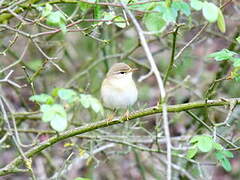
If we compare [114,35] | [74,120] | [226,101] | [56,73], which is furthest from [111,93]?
[56,73]

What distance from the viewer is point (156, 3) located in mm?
2439

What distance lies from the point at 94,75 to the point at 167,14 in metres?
3.93

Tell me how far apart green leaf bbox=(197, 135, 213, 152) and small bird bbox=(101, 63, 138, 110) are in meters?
1.91

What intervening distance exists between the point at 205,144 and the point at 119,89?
6.80ft

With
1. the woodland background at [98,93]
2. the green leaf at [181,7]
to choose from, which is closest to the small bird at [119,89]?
the woodland background at [98,93]

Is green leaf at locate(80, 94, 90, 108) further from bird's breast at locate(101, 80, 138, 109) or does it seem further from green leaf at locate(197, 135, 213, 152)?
bird's breast at locate(101, 80, 138, 109)

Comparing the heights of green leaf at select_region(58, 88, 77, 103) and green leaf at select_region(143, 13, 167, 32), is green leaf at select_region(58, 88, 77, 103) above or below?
below

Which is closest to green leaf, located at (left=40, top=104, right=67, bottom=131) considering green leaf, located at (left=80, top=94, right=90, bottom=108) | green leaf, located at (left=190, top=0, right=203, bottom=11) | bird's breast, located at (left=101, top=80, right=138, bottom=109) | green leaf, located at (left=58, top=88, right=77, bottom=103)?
green leaf, located at (left=58, top=88, right=77, bottom=103)

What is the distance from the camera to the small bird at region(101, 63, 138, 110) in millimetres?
4535

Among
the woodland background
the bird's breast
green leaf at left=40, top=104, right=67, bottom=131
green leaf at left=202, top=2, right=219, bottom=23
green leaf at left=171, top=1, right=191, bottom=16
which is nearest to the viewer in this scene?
green leaf at left=202, top=2, right=219, bottom=23

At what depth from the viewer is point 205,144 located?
2607mm

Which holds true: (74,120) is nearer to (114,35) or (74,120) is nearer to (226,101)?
(114,35)

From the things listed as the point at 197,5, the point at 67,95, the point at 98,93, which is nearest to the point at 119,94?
the point at 98,93

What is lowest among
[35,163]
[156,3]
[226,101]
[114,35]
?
[226,101]
